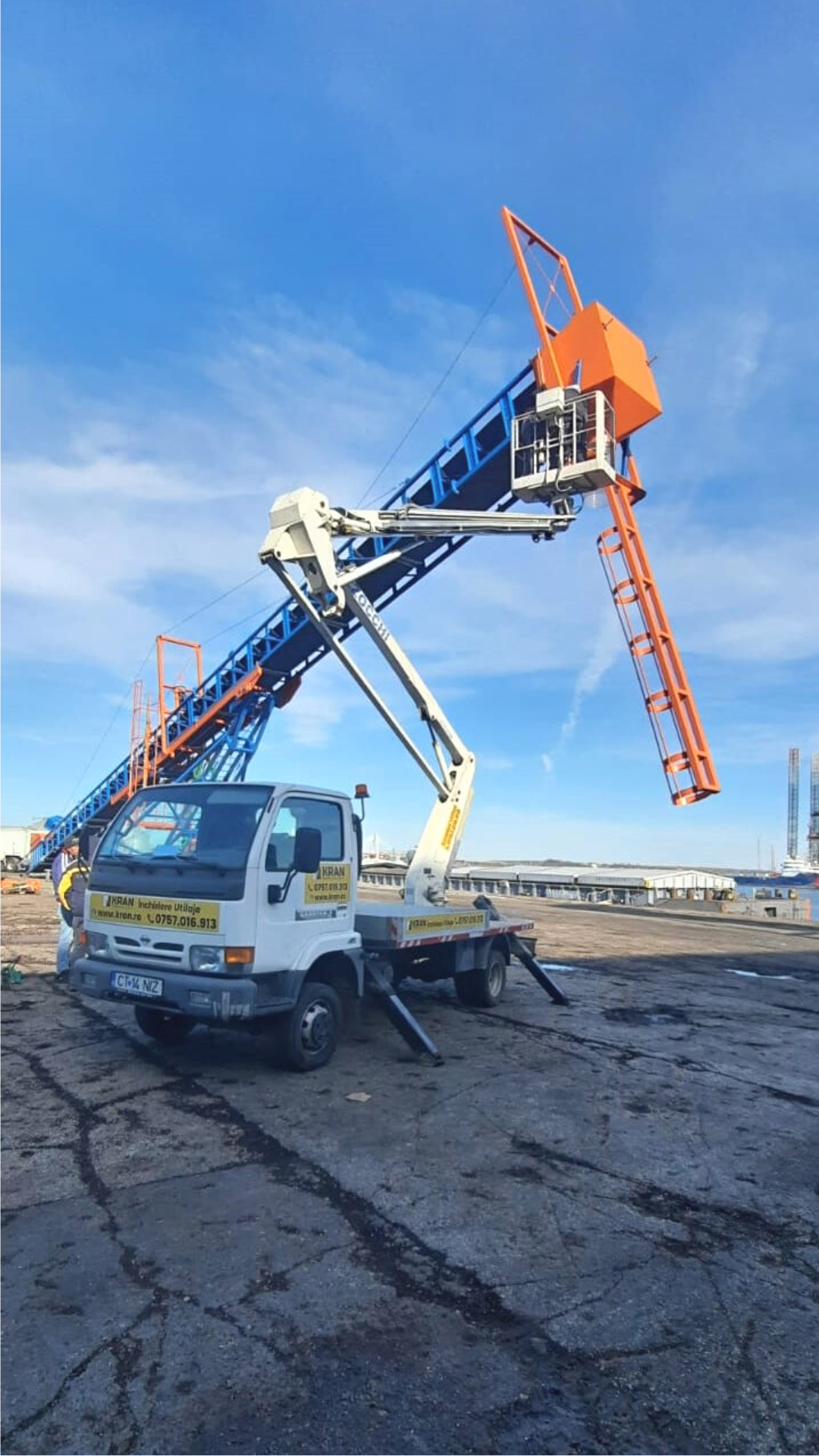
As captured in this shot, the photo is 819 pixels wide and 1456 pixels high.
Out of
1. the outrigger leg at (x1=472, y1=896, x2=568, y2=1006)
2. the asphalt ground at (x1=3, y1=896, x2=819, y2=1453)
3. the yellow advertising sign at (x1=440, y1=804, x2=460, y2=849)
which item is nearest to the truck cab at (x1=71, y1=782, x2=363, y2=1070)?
the asphalt ground at (x1=3, y1=896, x2=819, y2=1453)

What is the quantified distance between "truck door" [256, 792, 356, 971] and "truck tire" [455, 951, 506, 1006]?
2.98 m

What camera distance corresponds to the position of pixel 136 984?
5.84 metres

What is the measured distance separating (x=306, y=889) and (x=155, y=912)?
43.8 inches

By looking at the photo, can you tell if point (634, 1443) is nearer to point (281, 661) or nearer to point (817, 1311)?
point (817, 1311)

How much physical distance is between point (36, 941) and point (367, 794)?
9.51 m

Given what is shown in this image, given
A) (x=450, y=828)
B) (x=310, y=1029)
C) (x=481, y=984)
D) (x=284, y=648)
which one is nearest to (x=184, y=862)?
(x=310, y=1029)

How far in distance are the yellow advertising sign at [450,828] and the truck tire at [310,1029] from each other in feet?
13.9

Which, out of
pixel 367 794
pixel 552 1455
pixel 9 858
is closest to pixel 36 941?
pixel 367 794

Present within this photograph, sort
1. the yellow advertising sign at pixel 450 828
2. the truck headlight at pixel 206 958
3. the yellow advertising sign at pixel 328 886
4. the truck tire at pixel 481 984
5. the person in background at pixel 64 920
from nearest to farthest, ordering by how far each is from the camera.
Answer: the truck headlight at pixel 206 958 → the yellow advertising sign at pixel 328 886 → the truck tire at pixel 481 984 → the person in background at pixel 64 920 → the yellow advertising sign at pixel 450 828

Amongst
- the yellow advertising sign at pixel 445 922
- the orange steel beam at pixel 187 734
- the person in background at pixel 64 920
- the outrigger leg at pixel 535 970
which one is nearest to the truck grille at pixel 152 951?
the yellow advertising sign at pixel 445 922

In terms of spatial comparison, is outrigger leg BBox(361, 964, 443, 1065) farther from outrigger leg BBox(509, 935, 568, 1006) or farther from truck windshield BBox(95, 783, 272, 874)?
outrigger leg BBox(509, 935, 568, 1006)

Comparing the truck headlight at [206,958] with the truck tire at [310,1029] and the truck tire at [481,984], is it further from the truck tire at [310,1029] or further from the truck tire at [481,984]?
the truck tire at [481,984]

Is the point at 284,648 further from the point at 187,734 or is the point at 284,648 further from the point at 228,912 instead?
the point at 228,912

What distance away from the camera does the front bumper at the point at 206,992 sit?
5457 millimetres
